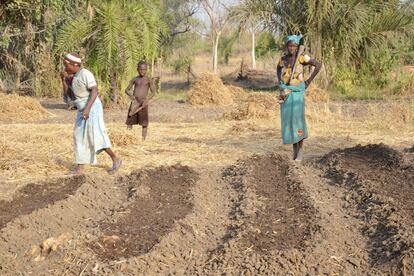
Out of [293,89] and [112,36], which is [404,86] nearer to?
[112,36]

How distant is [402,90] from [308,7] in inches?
139

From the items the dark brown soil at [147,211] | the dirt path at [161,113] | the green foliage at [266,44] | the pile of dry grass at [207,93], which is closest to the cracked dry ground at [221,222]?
the dark brown soil at [147,211]

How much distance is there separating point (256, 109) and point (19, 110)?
4.98m

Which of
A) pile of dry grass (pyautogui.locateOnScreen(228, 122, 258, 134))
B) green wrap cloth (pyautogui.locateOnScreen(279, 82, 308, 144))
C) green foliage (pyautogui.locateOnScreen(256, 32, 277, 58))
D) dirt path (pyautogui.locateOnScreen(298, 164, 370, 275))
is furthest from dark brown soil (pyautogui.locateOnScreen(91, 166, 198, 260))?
green foliage (pyautogui.locateOnScreen(256, 32, 277, 58))

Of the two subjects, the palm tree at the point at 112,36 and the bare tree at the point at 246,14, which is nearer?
the palm tree at the point at 112,36

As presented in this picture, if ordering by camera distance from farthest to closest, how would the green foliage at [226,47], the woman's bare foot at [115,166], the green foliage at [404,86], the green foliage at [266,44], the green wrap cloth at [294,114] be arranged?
the green foliage at [226,47], the green foliage at [266,44], the green foliage at [404,86], the green wrap cloth at [294,114], the woman's bare foot at [115,166]

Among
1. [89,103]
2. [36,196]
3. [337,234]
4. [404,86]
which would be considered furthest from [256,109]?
[337,234]

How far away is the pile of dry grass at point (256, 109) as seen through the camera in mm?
11328

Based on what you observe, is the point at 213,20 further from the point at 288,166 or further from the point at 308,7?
the point at 288,166

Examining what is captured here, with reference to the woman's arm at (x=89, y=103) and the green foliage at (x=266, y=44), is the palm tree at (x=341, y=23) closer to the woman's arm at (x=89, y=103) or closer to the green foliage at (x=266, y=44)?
the green foliage at (x=266, y=44)

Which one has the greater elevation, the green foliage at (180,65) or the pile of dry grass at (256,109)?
the green foliage at (180,65)

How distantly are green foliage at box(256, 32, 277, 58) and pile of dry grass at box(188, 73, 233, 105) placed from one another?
3.79 m

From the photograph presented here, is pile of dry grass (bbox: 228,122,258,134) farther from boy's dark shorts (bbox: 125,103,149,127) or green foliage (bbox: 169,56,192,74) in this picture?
green foliage (bbox: 169,56,192,74)

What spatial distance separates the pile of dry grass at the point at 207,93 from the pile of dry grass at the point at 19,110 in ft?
13.6
